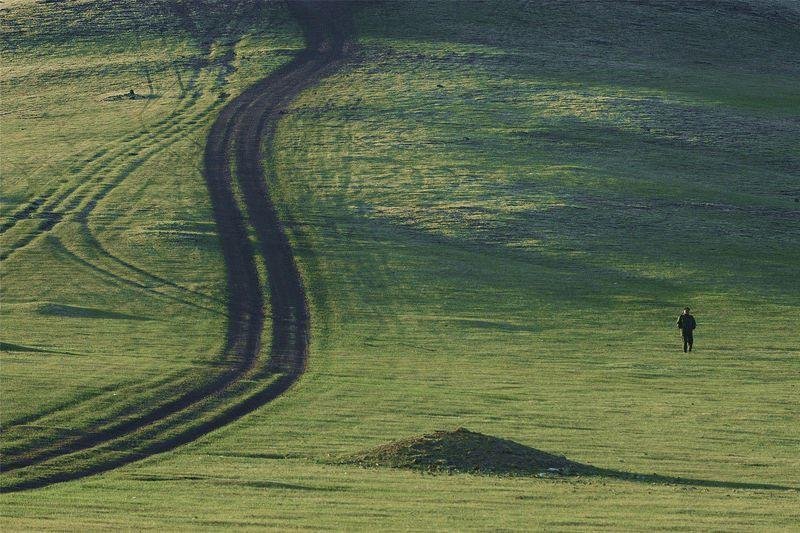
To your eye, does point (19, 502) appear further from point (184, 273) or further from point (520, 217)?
point (520, 217)

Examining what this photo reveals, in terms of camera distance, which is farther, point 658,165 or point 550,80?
point 550,80

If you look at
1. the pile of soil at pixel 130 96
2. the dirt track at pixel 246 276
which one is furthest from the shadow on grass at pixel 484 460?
the pile of soil at pixel 130 96

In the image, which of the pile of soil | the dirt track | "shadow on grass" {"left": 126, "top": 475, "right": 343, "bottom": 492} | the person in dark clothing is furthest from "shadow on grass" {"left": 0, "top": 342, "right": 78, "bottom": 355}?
the pile of soil

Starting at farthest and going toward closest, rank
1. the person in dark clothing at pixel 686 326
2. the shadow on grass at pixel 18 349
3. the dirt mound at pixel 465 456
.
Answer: the person in dark clothing at pixel 686 326 < the shadow on grass at pixel 18 349 < the dirt mound at pixel 465 456

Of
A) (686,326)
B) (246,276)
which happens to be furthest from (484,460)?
(246,276)

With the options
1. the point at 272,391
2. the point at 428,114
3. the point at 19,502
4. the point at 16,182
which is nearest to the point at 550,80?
the point at 428,114

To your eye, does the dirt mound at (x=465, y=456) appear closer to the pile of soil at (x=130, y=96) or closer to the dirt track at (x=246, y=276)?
the dirt track at (x=246, y=276)

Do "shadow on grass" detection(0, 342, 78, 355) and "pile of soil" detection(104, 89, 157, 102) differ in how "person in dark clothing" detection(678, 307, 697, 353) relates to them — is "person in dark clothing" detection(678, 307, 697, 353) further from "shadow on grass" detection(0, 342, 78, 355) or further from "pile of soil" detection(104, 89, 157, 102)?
"pile of soil" detection(104, 89, 157, 102)
